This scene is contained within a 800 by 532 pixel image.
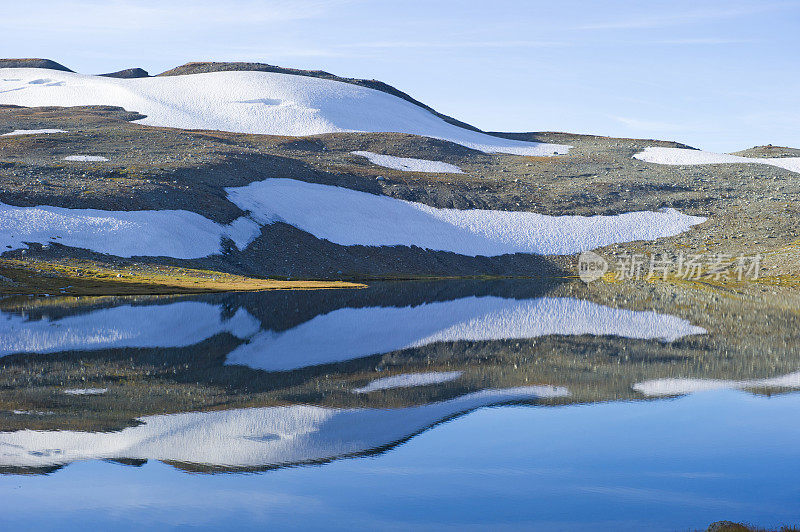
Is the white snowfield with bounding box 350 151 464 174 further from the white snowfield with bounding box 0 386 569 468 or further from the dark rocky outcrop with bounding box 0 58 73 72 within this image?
the dark rocky outcrop with bounding box 0 58 73 72

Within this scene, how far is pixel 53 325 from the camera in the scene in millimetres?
33938

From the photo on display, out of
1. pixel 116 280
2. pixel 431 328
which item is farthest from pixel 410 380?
pixel 116 280

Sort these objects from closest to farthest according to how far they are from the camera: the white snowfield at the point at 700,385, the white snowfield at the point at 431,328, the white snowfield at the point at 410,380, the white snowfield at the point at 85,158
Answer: the white snowfield at the point at 410,380 → the white snowfield at the point at 700,385 → the white snowfield at the point at 431,328 → the white snowfield at the point at 85,158

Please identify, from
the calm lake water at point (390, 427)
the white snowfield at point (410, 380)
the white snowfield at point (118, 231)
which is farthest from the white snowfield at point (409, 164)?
the white snowfield at point (410, 380)

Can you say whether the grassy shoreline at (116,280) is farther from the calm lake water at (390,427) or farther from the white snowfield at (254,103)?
the white snowfield at (254,103)

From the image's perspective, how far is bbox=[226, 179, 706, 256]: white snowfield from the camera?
8156 centimetres

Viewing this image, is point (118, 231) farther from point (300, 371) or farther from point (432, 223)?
point (300, 371)

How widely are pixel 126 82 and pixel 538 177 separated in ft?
301

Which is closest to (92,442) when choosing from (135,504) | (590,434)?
(135,504)

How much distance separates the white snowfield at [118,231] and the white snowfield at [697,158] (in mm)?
76012

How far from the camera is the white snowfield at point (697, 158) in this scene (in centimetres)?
11644

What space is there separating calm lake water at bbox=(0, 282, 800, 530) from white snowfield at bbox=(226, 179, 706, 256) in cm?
4635

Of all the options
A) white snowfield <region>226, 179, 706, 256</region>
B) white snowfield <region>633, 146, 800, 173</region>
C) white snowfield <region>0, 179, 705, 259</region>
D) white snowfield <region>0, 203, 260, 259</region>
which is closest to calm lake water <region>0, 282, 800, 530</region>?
white snowfield <region>0, 203, 260, 259</region>

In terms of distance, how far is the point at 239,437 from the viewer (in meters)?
17.0
